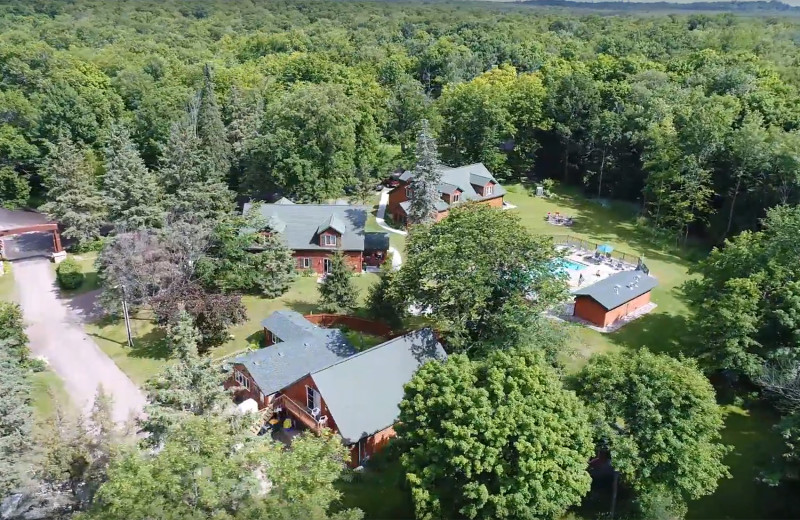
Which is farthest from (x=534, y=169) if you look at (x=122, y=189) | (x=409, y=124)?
(x=122, y=189)

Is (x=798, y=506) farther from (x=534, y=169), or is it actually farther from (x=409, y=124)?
(x=409, y=124)

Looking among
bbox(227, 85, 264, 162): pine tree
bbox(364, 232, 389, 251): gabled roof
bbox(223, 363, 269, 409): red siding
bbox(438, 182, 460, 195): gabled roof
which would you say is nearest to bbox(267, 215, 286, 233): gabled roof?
bbox(364, 232, 389, 251): gabled roof

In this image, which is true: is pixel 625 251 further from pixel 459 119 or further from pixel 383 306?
pixel 383 306

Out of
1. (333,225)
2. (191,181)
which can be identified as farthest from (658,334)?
(191,181)

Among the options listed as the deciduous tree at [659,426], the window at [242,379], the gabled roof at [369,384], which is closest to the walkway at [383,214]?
the window at [242,379]

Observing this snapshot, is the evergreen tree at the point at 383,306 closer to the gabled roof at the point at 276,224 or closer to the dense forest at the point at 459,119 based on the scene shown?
the gabled roof at the point at 276,224
